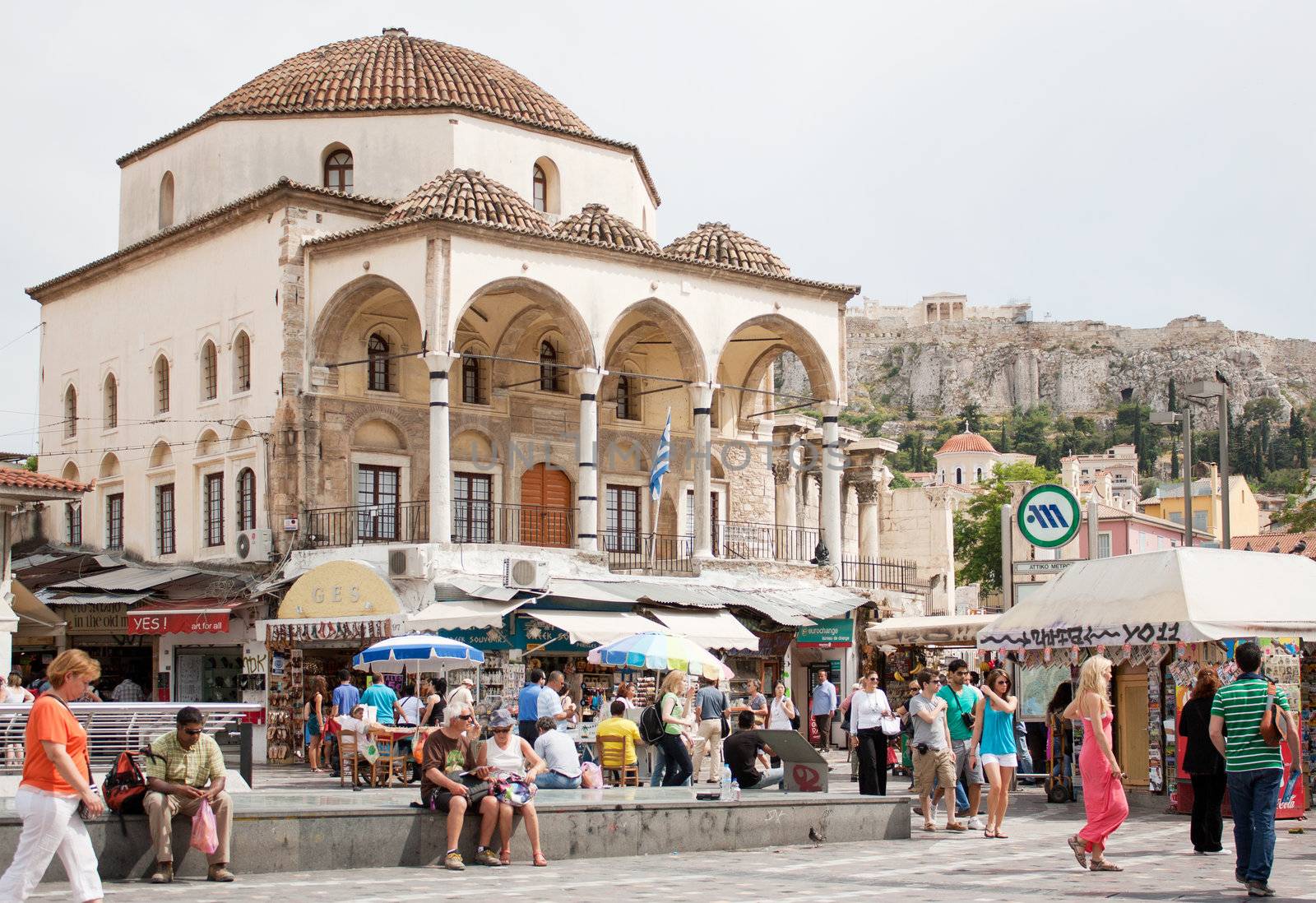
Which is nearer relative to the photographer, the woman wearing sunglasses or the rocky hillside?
the woman wearing sunglasses

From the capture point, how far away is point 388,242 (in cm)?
2731

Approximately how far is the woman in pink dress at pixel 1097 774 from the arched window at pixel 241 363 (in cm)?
1967

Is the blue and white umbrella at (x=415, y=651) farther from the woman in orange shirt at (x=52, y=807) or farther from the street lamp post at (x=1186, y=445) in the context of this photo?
the woman in orange shirt at (x=52, y=807)

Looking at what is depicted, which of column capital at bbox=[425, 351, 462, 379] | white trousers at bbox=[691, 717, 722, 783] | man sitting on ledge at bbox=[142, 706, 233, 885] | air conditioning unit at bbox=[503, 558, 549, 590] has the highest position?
column capital at bbox=[425, 351, 462, 379]

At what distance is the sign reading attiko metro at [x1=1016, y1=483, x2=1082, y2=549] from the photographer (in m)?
18.5

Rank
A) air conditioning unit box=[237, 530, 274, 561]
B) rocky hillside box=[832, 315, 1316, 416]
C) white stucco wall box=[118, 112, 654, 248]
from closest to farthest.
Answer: air conditioning unit box=[237, 530, 274, 561]
white stucco wall box=[118, 112, 654, 248]
rocky hillside box=[832, 315, 1316, 416]

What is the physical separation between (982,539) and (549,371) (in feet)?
155

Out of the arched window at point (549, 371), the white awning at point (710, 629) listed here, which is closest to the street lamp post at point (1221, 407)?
the white awning at point (710, 629)

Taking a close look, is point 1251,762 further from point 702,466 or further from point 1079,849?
point 702,466

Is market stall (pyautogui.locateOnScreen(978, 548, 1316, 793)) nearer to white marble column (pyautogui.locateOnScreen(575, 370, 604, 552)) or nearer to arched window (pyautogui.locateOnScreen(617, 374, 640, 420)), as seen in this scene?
white marble column (pyautogui.locateOnScreen(575, 370, 604, 552))

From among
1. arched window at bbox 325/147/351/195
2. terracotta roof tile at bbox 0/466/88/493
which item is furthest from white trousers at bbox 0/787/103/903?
arched window at bbox 325/147/351/195

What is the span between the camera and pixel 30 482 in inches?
939

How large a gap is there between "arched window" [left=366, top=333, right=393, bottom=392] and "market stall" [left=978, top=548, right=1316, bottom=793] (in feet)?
48.6

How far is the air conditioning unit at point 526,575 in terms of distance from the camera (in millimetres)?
25734
